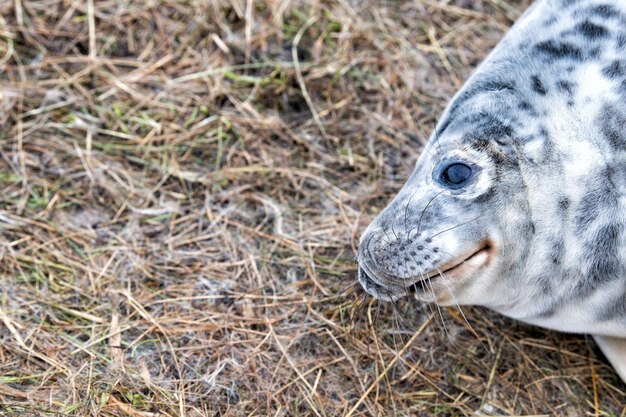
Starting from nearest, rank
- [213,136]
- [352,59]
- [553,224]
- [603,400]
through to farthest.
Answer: [553,224], [603,400], [213,136], [352,59]

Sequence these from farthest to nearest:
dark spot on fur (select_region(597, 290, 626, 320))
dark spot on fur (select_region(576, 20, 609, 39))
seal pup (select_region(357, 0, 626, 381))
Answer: dark spot on fur (select_region(576, 20, 609, 39)) → dark spot on fur (select_region(597, 290, 626, 320)) → seal pup (select_region(357, 0, 626, 381))

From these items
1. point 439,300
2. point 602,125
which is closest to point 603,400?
point 439,300

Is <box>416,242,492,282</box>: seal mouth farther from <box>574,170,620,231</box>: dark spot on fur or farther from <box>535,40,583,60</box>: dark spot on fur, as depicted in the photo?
<box>535,40,583,60</box>: dark spot on fur

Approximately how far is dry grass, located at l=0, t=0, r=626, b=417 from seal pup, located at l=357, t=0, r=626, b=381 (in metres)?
0.30

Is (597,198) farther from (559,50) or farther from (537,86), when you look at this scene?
(559,50)

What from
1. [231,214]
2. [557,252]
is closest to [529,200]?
[557,252]

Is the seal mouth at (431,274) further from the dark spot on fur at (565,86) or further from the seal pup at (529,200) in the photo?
the dark spot on fur at (565,86)

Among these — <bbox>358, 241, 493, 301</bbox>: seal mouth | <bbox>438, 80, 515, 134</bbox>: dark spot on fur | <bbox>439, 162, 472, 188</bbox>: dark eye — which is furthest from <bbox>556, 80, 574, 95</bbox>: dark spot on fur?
<bbox>358, 241, 493, 301</bbox>: seal mouth

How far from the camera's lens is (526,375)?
259 cm

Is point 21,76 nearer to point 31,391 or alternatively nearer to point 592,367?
point 31,391

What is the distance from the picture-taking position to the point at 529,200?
2.20 metres

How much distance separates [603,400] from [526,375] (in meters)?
0.24

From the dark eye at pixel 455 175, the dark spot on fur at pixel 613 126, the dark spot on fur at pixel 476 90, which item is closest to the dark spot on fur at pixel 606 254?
the dark spot on fur at pixel 613 126

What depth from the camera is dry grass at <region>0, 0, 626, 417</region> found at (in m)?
2.46
